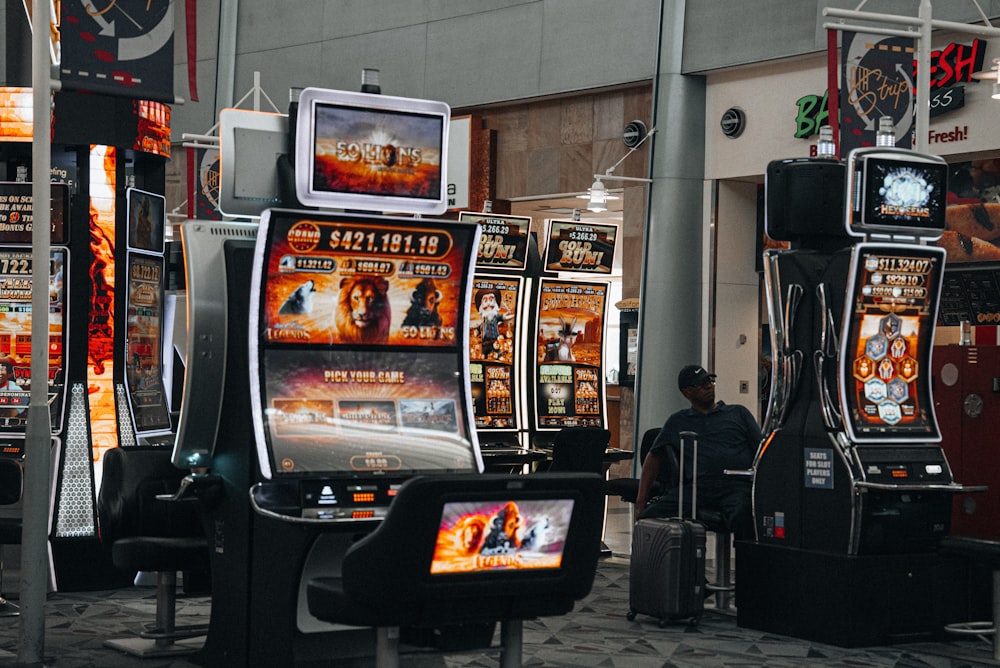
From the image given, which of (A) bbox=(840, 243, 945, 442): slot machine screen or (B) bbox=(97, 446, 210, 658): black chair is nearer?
(B) bbox=(97, 446, 210, 658): black chair

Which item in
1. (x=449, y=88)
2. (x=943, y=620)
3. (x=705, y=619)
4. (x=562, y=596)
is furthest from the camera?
(x=449, y=88)

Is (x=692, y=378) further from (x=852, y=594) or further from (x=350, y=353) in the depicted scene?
(x=350, y=353)

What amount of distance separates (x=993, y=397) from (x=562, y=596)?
12.4 feet

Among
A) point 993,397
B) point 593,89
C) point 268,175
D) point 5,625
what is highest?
point 593,89

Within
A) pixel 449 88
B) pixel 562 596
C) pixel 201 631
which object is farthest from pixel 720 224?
pixel 562 596

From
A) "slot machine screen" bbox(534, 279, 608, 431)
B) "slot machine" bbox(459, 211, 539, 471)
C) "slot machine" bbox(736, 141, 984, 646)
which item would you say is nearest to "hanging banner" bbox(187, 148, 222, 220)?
"slot machine" bbox(459, 211, 539, 471)

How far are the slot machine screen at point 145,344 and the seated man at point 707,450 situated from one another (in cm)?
288

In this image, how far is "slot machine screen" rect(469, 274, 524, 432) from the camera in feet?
35.5

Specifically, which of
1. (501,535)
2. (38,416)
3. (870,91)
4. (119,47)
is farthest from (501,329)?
(501,535)

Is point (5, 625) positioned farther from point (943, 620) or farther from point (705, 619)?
point (943, 620)

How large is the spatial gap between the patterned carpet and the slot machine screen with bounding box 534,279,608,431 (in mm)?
3589

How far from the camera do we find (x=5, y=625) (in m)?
6.71

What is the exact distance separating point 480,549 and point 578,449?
498 cm

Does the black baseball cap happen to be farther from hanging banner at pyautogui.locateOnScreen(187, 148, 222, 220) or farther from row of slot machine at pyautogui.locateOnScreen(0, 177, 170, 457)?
hanging banner at pyautogui.locateOnScreen(187, 148, 222, 220)
